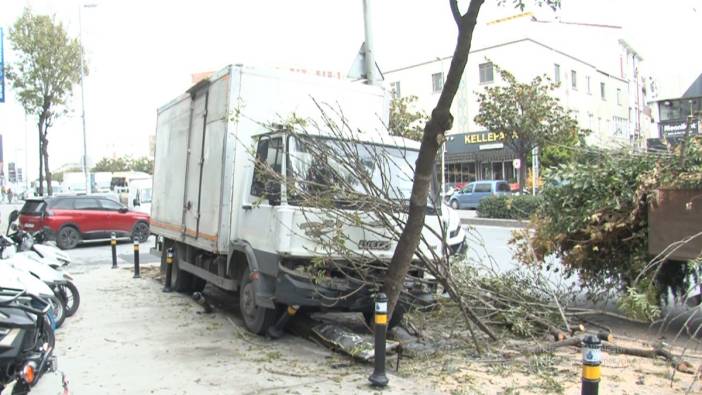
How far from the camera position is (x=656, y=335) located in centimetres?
710

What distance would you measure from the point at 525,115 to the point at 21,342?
874 inches

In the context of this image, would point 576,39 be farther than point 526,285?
Yes

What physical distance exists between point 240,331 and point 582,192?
448 centimetres

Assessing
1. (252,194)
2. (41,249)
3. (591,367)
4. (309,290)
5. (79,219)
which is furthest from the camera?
(79,219)

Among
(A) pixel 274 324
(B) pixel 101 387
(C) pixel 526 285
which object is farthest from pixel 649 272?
(B) pixel 101 387

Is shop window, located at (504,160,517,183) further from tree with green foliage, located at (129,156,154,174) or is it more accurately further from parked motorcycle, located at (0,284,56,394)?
tree with green foliage, located at (129,156,154,174)

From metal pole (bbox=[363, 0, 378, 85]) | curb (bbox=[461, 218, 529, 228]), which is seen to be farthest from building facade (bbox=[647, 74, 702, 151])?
metal pole (bbox=[363, 0, 378, 85])

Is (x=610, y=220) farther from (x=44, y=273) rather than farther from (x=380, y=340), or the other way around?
(x=44, y=273)

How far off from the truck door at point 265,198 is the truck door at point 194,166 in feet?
5.32

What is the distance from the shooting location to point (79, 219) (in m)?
18.4

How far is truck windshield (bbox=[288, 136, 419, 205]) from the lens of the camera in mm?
6289

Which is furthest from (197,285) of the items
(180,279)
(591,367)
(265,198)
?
(591,367)

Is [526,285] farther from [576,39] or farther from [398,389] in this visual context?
[576,39]

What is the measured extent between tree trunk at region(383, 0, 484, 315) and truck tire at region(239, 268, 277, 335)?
1503 mm
